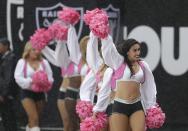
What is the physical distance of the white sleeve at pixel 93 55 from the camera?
9664 millimetres

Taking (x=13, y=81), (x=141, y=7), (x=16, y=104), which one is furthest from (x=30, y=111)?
(x=141, y=7)

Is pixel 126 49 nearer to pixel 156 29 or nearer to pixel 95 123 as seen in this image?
pixel 95 123

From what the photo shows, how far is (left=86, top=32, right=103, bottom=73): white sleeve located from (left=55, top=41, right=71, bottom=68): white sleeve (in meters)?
2.10

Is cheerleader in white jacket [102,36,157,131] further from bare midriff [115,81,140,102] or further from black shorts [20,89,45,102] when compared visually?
black shorts [20,89,45,102]

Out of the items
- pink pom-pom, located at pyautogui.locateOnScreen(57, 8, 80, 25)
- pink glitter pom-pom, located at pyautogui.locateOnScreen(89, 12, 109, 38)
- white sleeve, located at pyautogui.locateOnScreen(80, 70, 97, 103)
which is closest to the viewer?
pink glitter pom-pom, located at pyautogui.locateOnScreen(89, 12, 109, 38)

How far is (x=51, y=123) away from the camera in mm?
14312

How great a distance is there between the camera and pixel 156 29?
1370 cm

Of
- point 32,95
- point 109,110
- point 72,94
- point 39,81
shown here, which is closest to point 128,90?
point 109,110

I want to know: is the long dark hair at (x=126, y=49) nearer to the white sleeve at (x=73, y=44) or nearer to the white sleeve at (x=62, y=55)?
the white sleeve at (x=73, y=44)

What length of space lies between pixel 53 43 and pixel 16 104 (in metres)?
1.34

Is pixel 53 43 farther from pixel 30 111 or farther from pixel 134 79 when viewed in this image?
pixel 134 79

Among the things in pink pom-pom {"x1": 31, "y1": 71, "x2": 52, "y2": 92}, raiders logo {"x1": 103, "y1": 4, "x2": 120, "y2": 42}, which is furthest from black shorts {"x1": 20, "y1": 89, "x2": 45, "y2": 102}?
raiders logo {"x1": 103, "y1": 4, "x2": 120, "y2": 42}

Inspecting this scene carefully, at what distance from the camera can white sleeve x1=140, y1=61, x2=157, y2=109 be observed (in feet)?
30.1

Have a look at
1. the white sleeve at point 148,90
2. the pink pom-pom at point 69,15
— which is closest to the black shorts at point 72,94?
the pink pom-pom at point 69,15
